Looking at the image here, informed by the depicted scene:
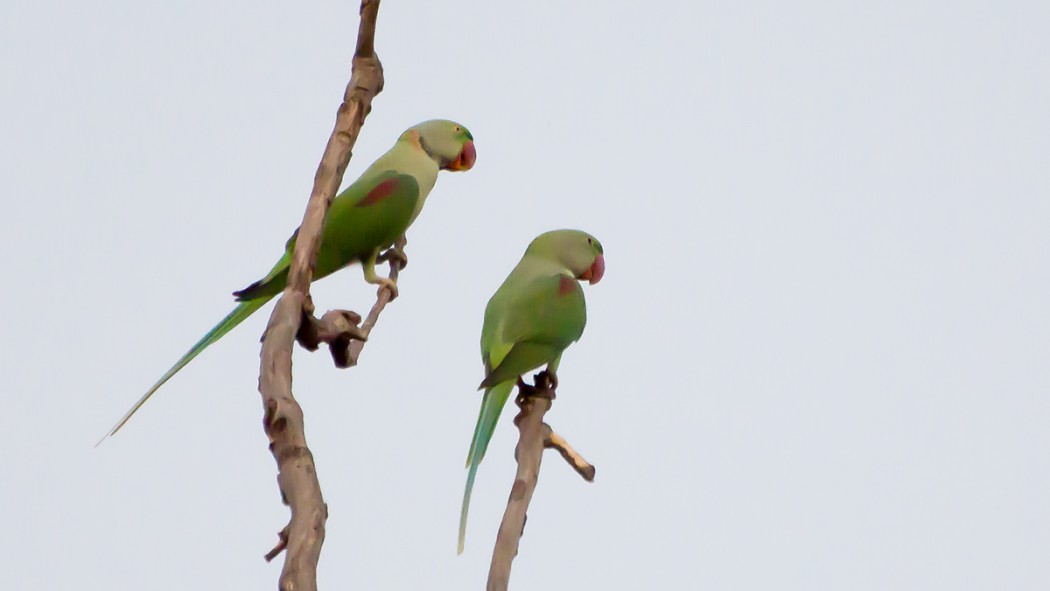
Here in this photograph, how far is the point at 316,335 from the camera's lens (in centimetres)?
193

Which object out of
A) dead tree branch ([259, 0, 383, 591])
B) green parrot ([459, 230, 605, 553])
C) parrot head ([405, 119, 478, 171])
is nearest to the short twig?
dead tree branch ([259, 0, 383, 591])

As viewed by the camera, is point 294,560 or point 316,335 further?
point 316,335

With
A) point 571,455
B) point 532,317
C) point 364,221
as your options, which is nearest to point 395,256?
point 364,221

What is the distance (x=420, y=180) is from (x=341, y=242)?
0.34 m

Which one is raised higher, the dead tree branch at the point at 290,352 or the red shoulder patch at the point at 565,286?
the red shoulder patch at the point at 565,286

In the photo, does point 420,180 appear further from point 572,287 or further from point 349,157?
point 349,157

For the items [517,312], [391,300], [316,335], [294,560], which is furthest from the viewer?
[517,312]

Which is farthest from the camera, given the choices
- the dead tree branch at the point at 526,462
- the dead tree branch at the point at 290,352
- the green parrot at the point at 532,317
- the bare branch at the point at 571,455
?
the green parrot at the point at 532,317

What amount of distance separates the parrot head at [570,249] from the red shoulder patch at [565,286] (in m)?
0.17

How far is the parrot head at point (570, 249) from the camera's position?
9.93ft

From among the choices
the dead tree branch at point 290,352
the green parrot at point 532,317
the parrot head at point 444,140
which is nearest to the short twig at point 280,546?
the dead tree branch at point 290,352

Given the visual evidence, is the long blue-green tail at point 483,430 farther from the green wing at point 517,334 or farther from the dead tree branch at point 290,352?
the dead tree branch at point 290,352

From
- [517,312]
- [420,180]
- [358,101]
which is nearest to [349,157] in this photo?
[358,101]

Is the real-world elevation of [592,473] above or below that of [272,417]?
above
